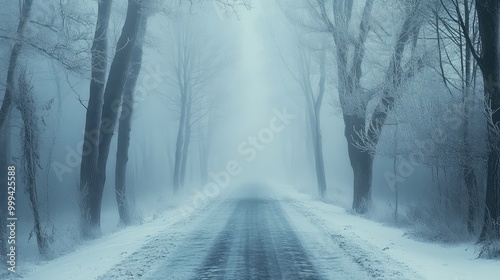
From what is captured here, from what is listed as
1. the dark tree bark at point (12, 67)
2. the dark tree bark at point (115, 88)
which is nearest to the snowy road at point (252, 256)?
the dark tree bark at point (115, 88)

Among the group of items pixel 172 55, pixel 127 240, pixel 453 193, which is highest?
pixel 172 55

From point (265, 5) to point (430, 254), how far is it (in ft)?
75.7

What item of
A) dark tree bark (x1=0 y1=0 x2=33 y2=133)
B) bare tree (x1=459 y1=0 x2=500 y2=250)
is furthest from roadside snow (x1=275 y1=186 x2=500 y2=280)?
dark tree bark (x1=0 y1=0 x2=33 y2=133)

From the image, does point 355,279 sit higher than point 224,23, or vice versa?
point 224,23

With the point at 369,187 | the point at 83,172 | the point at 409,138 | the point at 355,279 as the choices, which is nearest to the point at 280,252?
the point at 355,279

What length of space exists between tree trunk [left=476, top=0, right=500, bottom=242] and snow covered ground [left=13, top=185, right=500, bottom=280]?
0.80 meters

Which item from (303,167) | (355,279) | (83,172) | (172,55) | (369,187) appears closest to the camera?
(355,279)

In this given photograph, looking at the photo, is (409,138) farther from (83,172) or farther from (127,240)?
(83,172)

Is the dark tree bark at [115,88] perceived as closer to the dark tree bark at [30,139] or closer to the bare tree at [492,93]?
the dark tree bark at [30,139]

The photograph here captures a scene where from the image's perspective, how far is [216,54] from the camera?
32.8m

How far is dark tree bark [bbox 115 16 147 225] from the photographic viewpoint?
1706 centimetres

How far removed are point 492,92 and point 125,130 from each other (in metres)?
12.7

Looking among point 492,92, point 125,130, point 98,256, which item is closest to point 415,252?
point 492,92

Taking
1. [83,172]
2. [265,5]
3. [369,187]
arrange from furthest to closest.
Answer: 1. [265,5]
2. [369,187]
3. [83,172]
